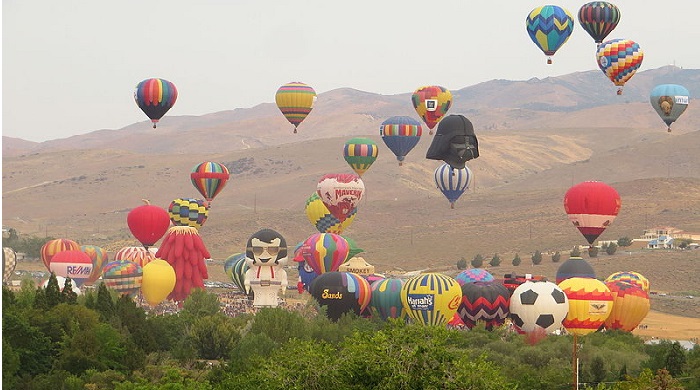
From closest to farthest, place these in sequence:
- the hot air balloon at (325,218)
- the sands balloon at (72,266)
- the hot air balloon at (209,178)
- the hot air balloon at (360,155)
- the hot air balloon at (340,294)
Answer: the hot air balloon at (340,294) → the sands balloon at (72,266) → the hot air balloon at (325,218) → the hot air balloon at (209,178) → the hot air balloon at (360,155)

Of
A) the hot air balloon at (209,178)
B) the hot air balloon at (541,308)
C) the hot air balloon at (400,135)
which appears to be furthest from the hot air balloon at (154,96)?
the hot air balloon at (541,308)

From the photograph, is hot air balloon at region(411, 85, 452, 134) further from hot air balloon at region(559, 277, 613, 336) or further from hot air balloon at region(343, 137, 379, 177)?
hot air balloon at region(559, 277, 613, 336)

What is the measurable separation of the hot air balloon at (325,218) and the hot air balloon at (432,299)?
26934 millimetres

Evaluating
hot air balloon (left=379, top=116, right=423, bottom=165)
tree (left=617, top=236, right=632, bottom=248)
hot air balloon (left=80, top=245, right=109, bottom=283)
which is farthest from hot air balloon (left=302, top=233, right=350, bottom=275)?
tree (left=617, top=236, right=632, bottom=248)

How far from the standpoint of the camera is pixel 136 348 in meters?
43.9

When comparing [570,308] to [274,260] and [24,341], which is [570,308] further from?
[24,341]

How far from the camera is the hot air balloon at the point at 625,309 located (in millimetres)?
62344

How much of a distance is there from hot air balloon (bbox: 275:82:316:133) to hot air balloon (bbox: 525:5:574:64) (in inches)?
652

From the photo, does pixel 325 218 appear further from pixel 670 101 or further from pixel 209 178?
pixel 670 101

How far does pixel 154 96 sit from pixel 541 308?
33118 millimetres

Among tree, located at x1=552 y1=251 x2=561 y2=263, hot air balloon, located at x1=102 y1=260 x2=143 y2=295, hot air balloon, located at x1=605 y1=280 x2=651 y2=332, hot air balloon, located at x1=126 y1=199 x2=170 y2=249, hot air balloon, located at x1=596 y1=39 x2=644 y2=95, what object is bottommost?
tree, located at x1=552 y1=251 x2=561 y2=263

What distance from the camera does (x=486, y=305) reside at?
196ft

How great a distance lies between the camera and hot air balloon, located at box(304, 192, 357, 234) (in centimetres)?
8594

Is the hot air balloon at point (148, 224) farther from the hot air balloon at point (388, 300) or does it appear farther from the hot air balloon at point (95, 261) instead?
the hot air balloon at point (388, 300)
